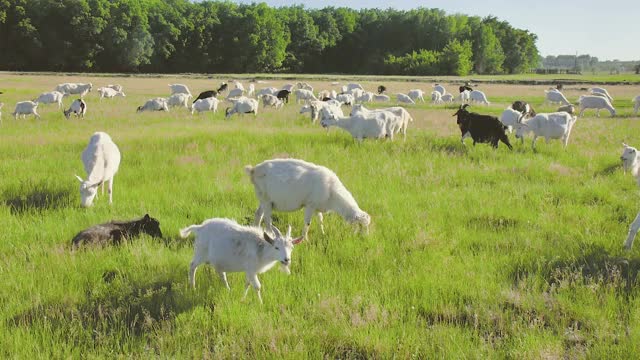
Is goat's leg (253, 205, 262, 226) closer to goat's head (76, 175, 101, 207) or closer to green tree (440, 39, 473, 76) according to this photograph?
goat's head (76, 175, 101, 207)

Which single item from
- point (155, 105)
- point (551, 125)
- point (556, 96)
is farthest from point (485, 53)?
point (551, 125)

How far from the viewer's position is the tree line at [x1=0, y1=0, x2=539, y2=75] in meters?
93.5

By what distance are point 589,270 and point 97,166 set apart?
8.70 metres

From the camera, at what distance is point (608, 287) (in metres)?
5.73

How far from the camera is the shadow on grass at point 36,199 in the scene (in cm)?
894

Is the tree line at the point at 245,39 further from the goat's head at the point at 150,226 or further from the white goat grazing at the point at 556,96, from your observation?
the goat's head at the point at 150,226

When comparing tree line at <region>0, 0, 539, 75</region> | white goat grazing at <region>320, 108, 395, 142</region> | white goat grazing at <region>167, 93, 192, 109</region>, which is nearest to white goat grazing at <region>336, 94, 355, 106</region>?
white goat grazing at <region>167, 93, 192, 109</region>

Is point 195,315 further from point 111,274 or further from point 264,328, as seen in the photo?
point 111,274

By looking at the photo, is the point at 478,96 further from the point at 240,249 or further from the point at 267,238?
the point at 267,238

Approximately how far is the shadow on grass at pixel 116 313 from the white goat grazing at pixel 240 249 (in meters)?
0.45

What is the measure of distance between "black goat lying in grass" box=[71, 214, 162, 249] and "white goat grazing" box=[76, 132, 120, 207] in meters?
1.70

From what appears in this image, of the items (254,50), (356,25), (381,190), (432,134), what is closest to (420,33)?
(356,25)

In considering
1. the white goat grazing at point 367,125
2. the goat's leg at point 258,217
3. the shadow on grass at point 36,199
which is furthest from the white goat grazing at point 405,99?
the goat's leg at point 258,217

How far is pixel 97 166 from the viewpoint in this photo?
32.3 ft
